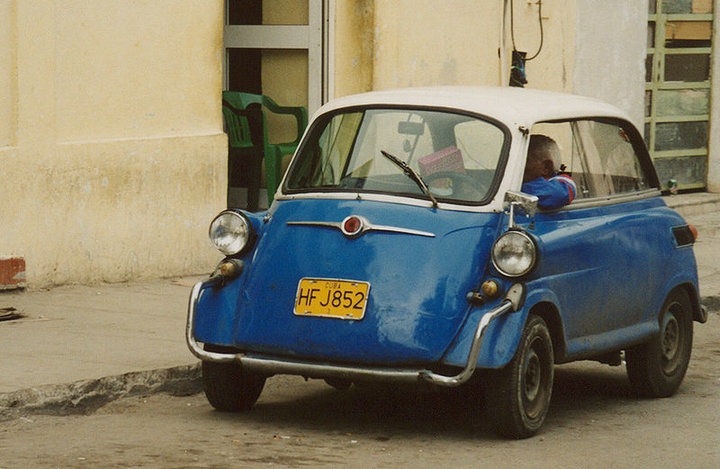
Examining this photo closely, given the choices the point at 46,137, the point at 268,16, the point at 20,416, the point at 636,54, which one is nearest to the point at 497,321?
the point at 20,416

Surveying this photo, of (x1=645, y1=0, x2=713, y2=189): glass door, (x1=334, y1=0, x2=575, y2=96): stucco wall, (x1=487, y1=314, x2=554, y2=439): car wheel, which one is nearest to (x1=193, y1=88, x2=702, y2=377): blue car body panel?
(x1=487, y1=314, x2=554, y2=439): car wheel

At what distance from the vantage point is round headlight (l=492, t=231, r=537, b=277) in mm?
6387

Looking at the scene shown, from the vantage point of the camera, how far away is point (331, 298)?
6.46m

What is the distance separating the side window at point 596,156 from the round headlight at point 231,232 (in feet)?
5.09

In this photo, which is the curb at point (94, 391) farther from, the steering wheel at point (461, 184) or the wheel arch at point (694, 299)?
the wheel arch at point (694, 299)

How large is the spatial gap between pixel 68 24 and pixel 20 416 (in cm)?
429

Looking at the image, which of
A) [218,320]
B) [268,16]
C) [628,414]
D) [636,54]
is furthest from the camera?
[636,54]

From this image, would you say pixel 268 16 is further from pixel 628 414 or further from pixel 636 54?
pixel 628 414

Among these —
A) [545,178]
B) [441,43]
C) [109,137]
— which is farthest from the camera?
[441,43]

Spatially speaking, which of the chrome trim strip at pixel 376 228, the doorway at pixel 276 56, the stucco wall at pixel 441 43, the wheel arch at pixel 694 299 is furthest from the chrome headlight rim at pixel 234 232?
the stucco wall at pixel 441 43

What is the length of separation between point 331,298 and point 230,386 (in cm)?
81

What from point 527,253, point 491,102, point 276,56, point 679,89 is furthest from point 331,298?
point 679,89

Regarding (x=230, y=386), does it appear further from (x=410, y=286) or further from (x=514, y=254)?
(x=514, y=254)

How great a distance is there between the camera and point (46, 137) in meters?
10.3
